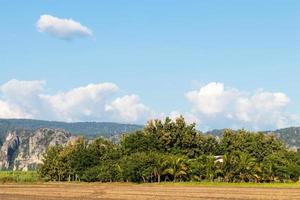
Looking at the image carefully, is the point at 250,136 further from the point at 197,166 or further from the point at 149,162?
the point at 149,162

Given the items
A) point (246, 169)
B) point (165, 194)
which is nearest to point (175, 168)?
point (246, 169)

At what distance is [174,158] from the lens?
380 ft

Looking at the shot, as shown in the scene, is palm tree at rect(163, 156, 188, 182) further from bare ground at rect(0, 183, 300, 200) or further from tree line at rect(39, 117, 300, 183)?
bare ground at rect(0, 183, 300, 200)

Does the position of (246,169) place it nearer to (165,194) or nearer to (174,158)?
(174,158)

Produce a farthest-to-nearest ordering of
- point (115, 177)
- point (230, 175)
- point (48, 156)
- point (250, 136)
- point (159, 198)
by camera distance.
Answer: point (48, 156) → point (250, 136) → point (115, 177) → point (230, 175) → point (159, 198)

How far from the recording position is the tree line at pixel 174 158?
114062 mm

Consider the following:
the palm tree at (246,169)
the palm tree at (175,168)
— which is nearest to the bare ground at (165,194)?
the palm tree at (175,168)

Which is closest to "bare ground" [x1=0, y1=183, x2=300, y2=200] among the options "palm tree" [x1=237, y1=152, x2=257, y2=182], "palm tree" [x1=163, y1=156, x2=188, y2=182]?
"palm tree" [x1=163, y1=156, x2=188, y2=182]

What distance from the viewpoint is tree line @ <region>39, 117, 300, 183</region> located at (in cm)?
11406

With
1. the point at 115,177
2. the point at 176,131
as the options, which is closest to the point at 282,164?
→ the point at 176,131

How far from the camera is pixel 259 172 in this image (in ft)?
371

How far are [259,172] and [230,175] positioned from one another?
258 inches

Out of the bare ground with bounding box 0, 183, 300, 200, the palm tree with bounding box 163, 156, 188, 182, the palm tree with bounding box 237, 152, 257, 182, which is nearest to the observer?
the bare ground with bounding box 0, 183, 300, 200

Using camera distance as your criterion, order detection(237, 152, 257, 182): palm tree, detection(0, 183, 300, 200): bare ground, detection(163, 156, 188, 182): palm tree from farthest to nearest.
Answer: detection(163, 156, 188, 182): palm tree → detection(237, 152, 257, 182): palm tree → detection(0, 183, 300, 200): bare ground
